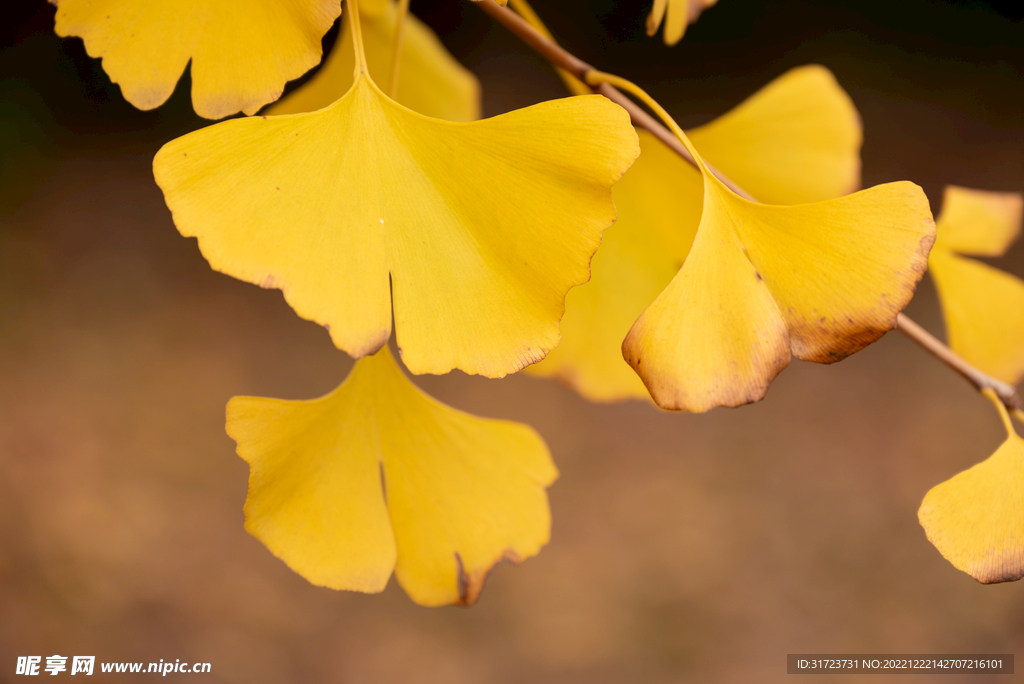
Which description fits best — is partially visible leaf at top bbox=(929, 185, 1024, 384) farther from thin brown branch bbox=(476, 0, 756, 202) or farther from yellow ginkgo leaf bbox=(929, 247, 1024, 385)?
thin brown branch bbox=(476, 0, 756, 202)

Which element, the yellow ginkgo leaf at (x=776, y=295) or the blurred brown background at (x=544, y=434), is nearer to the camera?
the yellow ginkgo leaf at (x=776, y=295)

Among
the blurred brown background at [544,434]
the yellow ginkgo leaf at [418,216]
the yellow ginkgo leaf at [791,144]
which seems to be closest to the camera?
the yellow ginkgo leaf at [418,216]

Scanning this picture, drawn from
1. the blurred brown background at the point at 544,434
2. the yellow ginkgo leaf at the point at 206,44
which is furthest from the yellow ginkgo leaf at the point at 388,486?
the blurred brown background at the point at 544,434

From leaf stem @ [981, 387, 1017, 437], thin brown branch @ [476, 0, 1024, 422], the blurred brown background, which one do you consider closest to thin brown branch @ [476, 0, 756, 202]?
thin brown branch @ [476, 0, 1024, 422]

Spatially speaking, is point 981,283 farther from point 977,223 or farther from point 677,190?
point 677,190

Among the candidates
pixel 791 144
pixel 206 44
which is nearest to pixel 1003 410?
pixel 791 144

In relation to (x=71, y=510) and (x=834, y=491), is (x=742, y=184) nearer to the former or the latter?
(x=834, y=491)

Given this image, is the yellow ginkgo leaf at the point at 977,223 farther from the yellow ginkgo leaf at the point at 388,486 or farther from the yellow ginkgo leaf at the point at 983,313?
the yellow ginkgo leaf at the point at 388,486
